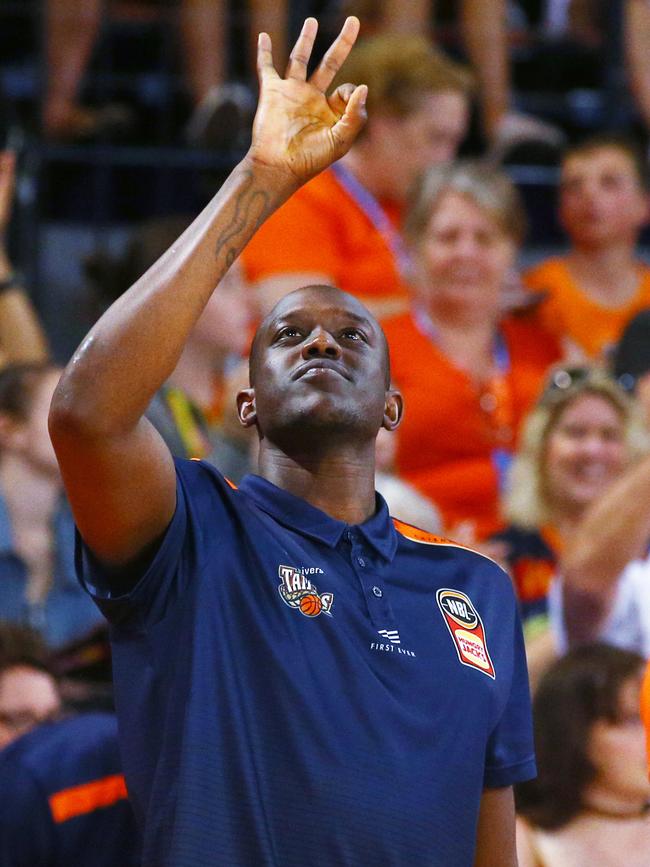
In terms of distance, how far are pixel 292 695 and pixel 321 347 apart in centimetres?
56

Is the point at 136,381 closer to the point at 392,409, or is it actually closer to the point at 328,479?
the point at 328,479

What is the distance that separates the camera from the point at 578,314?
540cm

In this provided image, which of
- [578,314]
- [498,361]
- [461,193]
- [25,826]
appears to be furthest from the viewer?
[578,314]

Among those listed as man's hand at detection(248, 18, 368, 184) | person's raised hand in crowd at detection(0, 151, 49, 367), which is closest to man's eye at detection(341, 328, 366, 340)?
man's hand at detection(248, 18, 368, 184)

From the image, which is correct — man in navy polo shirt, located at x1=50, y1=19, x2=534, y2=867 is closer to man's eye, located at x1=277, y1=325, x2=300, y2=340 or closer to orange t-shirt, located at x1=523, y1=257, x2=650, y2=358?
man's eye, located at x1=277, y1=325, x2=300, y2=340

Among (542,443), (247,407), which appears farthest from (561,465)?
(247,407)

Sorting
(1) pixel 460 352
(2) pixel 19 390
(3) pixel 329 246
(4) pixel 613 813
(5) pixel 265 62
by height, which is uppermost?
(5) pixel 265 62

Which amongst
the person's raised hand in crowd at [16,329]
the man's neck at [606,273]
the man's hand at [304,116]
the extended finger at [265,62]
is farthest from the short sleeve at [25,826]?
the man's neck at [606,273]

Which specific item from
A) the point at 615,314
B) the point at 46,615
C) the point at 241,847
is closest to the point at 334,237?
the point at 615,314

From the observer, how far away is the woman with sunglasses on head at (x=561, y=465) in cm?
439

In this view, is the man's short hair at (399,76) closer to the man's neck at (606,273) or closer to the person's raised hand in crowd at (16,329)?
the man's neck at (606,273)

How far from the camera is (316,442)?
2.39 metres

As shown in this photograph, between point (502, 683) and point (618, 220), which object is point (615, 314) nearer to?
point (618, 220)

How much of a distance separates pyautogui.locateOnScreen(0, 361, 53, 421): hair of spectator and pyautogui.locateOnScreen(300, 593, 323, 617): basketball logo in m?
2.47
